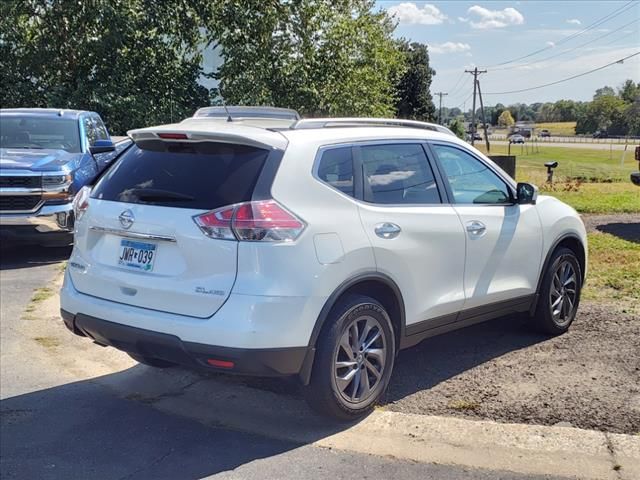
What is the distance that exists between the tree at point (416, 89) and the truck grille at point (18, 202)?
141ft

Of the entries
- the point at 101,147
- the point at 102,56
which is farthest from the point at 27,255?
the point at 102,56

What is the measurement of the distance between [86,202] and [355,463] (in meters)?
2.32

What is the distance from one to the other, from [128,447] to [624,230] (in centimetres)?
924

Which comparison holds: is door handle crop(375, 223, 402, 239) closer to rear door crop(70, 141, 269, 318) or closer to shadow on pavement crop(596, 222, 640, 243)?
rear door crop(70, 141, 269, 318)

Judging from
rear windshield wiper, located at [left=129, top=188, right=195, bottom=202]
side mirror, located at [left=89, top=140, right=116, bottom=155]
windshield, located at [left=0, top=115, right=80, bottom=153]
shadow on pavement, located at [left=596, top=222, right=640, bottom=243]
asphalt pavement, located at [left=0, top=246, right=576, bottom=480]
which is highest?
windshield, located at [left=0, top=115, right=80, bottom=153]

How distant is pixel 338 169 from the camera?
13.7 ft

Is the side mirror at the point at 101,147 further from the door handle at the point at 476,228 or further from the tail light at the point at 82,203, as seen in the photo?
the door handle at the point at 476,228

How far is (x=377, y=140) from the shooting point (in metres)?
4.51

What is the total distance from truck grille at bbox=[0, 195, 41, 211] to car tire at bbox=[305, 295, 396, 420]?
612 centimetres

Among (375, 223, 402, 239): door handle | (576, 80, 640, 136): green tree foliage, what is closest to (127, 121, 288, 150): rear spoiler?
(375, 223, 402, 239): door handle

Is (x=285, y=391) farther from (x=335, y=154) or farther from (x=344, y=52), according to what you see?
(x=344, y=52)

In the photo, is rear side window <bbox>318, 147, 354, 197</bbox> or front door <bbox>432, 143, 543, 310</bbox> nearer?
rear side window <bbox>318, 147, 354, 197</bbox>

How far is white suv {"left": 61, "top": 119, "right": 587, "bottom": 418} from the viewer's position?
3.68 meters

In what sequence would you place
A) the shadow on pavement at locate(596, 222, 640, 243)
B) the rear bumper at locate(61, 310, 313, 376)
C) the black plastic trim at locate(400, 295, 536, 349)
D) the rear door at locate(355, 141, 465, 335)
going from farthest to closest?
1. the shadow on pavement at locate(596, 222, 640, 243)
2. the black plastic trim at locate(400, 295, 536, 349)
3. the rear door at locate(355, 141, 465, 335)
4. the rear bumper at locate(61, 310, 313, 376)
